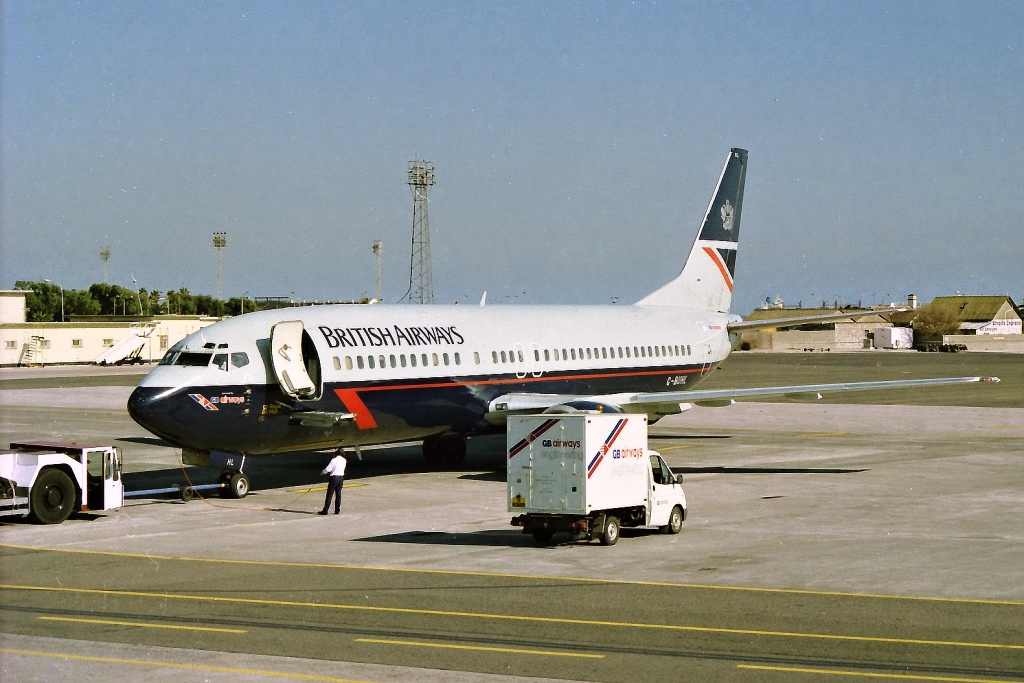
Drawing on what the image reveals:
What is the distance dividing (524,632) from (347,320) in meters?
20.4

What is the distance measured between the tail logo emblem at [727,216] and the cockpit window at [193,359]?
27209 mm

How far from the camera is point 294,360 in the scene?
35.5 metres

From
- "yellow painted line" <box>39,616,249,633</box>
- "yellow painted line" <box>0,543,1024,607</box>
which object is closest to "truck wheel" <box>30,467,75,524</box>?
"yellow painted line" <box>0,543,1024,607</box>

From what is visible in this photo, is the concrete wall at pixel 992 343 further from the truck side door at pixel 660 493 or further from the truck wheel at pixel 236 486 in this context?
the truck side door at pixel 660 493

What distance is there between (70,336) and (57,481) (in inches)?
4305

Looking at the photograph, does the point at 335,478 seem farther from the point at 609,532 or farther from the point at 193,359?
the point at 609,532

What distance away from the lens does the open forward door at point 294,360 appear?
3484 cm

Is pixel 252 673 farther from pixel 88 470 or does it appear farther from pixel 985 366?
pixel 985 366

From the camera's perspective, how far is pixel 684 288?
53062 millimetres

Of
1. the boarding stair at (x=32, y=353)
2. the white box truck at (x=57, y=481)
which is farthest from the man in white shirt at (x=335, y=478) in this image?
the boarding stair at (x=32, y=353)

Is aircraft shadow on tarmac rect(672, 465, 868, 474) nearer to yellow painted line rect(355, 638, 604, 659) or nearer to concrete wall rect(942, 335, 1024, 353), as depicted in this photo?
yellow painted line rect(355, 638, 604, 659)

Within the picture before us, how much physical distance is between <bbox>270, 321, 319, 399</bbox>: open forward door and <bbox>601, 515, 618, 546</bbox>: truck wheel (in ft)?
38.1

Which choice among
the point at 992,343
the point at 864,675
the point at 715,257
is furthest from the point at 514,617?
the point at 992,343

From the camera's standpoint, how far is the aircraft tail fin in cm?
5302
